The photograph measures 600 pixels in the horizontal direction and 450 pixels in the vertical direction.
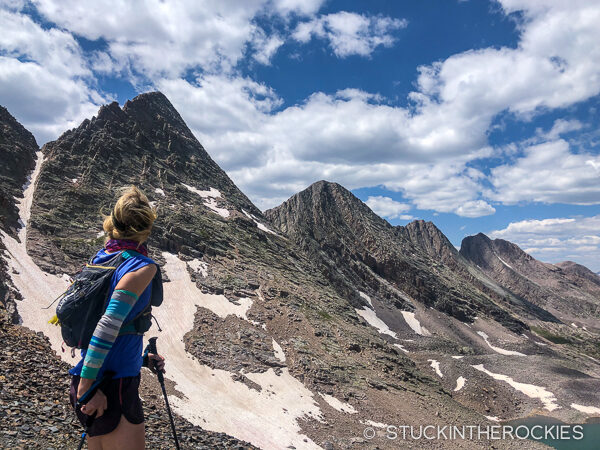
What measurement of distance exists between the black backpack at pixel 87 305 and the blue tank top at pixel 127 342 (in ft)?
0.24

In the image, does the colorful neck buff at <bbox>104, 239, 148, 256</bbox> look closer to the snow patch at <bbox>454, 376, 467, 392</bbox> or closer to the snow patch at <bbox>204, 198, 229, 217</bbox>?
the snow patch at <bbox>454, 376, 467, 392</bbox>

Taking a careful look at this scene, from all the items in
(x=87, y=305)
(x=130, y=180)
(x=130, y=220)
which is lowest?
(x=87, y=305)

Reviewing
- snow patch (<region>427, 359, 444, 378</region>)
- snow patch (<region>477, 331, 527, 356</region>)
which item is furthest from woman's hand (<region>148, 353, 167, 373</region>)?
snow patch (<region>477, 331, 527, 356</region>)

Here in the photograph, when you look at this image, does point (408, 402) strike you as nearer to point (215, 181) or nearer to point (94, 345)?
point (94, 345)

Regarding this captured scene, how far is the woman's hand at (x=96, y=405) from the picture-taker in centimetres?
423

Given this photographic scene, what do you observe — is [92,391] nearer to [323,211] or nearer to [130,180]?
[130,180]

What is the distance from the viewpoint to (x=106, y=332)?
4.21 meters

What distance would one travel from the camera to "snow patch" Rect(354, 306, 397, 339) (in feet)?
304

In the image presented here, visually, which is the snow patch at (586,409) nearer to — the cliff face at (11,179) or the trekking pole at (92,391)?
the cliff face at (11,179)

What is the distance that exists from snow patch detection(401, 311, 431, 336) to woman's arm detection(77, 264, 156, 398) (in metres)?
104

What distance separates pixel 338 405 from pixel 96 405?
40.9 metres

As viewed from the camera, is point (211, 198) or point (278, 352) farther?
point (211, 198)

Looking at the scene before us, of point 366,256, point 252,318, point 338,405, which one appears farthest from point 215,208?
point 366,256

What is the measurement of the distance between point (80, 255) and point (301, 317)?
3331cm
